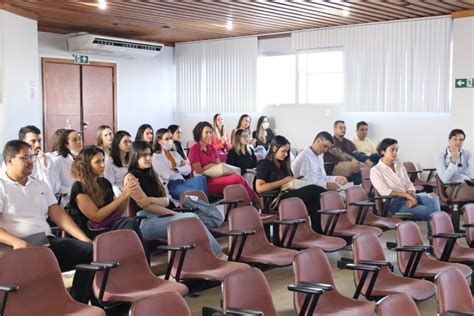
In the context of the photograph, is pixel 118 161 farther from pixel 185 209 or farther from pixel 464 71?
pixel 464 71

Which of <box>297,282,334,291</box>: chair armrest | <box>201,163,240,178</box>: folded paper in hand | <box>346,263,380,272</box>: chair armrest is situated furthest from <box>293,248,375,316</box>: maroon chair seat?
<box>201,163,240,178</box>: folded paper in hand

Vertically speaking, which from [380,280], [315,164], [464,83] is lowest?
[380,280]

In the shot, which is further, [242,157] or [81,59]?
[81,59]

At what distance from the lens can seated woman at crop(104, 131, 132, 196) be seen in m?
6.13

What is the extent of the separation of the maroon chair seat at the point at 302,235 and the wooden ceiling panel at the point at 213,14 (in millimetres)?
3649

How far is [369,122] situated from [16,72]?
5521 mm

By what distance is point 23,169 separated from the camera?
438 cm

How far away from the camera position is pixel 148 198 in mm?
5250

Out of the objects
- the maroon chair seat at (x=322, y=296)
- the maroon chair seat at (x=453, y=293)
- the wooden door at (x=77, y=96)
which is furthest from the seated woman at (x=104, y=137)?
the maroon chair seat at (x=453, y=293)

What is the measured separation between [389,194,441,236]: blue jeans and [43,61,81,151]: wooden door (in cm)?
647

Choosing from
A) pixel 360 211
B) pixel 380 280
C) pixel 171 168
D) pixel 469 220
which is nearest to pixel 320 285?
pixel 380 280

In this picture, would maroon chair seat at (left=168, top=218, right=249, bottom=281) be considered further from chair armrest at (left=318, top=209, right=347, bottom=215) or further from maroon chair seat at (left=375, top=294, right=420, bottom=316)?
maroon chair seat at (left=375, top=294, right=420, bottom=316)

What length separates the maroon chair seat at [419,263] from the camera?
4.55 meters

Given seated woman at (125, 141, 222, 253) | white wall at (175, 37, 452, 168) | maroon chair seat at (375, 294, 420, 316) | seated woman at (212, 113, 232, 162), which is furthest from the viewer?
Answer: seated woman at (212, 113, 232, 162)
